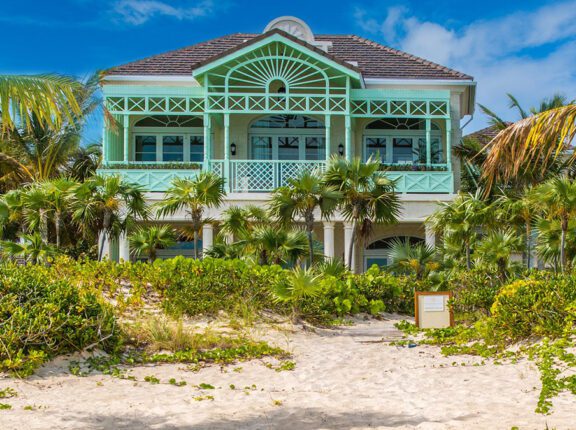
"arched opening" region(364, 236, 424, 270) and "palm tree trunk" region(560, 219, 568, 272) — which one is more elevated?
"palm tree trunk" region(560, 219, 568, 272)

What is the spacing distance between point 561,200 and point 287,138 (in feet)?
36.3

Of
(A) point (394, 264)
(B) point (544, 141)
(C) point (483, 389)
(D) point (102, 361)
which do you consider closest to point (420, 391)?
(C) point (483, 389)

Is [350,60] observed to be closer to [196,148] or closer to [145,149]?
[196,148]

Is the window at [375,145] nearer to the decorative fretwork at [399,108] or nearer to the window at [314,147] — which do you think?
the window at [314,147]

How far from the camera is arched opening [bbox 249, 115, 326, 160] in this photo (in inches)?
992

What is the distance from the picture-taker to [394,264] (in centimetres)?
1839

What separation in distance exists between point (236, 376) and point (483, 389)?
10.4ft

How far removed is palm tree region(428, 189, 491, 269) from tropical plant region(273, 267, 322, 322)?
5646 millimetres

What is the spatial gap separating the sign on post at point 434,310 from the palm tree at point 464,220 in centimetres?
445

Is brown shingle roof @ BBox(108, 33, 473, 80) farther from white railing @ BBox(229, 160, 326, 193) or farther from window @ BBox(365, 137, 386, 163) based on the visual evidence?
white railing @ BBox(229, 160, 326, 193)

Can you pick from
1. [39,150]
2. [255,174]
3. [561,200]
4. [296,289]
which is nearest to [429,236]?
[255,174]

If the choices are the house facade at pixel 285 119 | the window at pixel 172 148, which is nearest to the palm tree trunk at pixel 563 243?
the house facade at pixel 285 119

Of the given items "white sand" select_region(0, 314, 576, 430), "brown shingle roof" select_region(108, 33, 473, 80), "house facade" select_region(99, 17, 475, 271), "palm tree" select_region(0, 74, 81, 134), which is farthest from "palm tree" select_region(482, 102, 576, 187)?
"brown shingle roof" select_region(108, 33, 473, 80)

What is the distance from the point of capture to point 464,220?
1805 centimetres
